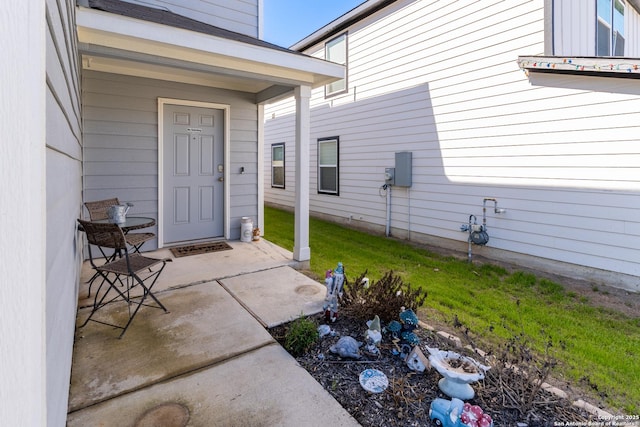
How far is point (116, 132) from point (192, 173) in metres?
1.15

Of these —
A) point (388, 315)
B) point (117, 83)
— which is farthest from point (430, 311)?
point (117, 83)

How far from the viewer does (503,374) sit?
6.94 ft

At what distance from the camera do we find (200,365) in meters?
2.30

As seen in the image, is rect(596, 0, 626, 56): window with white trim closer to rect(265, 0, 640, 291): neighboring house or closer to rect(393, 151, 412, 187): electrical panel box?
rect(265, 0, 640, 291): neighboring house

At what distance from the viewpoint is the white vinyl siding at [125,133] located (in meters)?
4.48

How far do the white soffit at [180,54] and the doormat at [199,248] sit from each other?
2.48m

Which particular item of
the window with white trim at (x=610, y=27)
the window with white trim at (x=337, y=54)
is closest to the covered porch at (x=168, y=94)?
the window with white trim at (x=337, y=54)

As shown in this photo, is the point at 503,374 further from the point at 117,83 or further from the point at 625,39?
the point at 625,39

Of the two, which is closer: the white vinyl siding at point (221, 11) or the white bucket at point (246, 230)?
the white vinyl siding at point (221, 11)

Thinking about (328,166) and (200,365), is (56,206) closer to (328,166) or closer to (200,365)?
(200,365)

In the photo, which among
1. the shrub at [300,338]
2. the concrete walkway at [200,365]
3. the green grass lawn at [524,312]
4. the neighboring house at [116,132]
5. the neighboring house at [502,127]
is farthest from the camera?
the neighboring house at [502,127]

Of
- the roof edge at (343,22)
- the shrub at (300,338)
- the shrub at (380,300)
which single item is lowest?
the shrub at (300,338)

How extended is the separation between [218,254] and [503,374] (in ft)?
12.6

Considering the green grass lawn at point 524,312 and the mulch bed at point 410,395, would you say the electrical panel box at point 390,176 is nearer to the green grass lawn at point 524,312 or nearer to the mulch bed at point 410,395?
the green grass lawn at point 524,312
